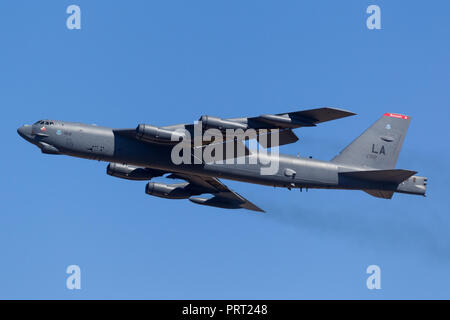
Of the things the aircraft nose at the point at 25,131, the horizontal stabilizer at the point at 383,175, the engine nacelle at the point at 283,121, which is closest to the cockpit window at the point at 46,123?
the aircraft nose at the point at 25,131

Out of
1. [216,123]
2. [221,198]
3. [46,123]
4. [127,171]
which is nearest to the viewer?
[216,123]

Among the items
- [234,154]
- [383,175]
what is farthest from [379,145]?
Result: [234,154]

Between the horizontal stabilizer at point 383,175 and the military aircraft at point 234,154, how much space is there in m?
0.06

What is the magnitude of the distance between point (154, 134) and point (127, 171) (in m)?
6.10

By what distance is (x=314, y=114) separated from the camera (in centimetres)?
4172

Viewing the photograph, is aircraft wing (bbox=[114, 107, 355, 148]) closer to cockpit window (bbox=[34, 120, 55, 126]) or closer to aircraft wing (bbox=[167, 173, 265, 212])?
cockpit window (bbox=[34, 120, 55, 126])

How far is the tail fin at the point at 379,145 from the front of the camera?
4775 cm

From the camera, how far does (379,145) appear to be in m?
48.4

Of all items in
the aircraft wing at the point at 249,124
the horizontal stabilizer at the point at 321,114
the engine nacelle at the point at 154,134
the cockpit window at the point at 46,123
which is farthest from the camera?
the cockpit window at the point at 46,123

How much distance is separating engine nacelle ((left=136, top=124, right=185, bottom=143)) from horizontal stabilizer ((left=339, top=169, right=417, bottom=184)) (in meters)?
11.3

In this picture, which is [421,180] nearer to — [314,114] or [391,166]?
[391,166]

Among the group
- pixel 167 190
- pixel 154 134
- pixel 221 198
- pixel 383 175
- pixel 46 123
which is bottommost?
pixel 221 198

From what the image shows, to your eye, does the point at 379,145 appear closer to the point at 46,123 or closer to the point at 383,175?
the point at 383,175

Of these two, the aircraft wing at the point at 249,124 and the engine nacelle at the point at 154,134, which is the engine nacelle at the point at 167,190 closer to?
the aircraft wing at the point at 249,124
